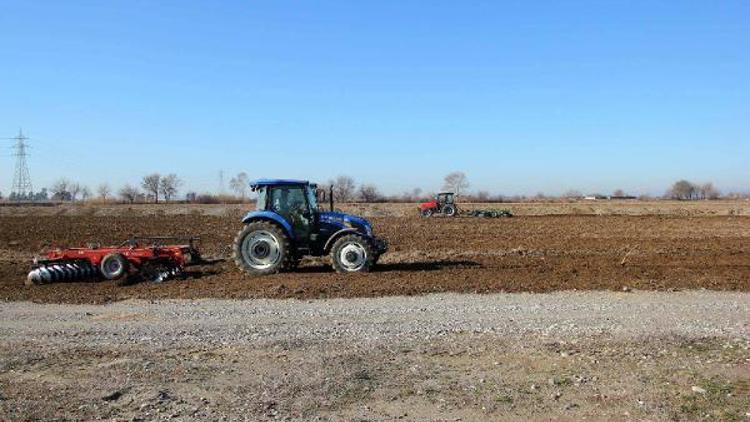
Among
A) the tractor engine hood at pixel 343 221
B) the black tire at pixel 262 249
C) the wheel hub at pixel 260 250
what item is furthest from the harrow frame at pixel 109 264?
the tractor engine hood at pixel 343 221

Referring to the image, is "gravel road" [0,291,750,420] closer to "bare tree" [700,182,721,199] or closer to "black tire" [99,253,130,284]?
"black tire" [99,253,130,284]

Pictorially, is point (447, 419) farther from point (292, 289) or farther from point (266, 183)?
point (266, 183)

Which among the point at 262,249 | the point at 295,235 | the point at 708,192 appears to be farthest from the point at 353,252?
the point at 708,192

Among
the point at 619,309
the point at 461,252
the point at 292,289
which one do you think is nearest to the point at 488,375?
the point at 619,309

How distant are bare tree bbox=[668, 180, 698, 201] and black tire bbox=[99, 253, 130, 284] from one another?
153017 mm

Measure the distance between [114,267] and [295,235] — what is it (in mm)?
4334

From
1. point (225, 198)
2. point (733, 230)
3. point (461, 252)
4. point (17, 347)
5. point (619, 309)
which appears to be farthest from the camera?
point (225, 198)

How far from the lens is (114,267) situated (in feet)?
51.6

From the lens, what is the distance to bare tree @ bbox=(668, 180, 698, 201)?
5925 inches

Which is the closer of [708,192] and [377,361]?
[377,361]

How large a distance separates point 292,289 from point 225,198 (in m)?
84.3

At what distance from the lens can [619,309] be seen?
1140 cm

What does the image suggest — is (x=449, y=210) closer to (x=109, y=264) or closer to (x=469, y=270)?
(x=469, y=270)

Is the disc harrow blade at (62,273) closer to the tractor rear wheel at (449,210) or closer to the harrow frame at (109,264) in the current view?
the harrow frame at (109,264)
